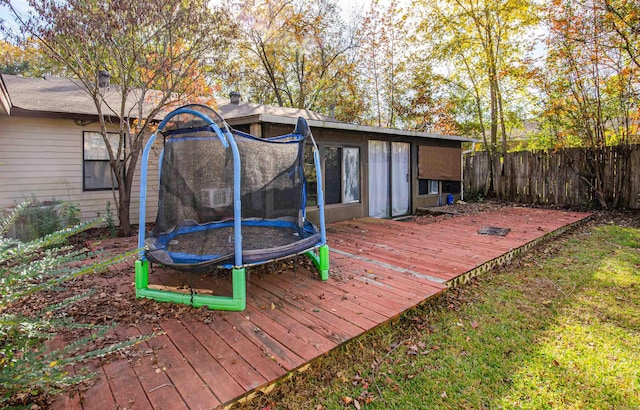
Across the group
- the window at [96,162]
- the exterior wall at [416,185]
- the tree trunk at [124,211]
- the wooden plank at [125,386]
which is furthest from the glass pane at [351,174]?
the wooden plank at [125,386]

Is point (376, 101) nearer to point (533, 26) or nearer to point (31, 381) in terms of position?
point (533, 26)

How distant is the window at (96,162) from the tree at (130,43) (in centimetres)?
39

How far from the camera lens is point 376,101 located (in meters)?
15.8

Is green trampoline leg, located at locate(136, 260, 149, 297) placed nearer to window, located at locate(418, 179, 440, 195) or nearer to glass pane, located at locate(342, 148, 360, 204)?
glass pane, located at locate(342, 148, 360, 204)

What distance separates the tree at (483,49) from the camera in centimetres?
1048

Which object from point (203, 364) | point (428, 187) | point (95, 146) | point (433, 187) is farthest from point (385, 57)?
point (203, 364)

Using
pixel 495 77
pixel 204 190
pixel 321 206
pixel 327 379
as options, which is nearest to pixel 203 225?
pixel 204 190

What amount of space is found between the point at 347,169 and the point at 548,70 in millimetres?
5961

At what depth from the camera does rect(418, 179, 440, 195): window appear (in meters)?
9.06

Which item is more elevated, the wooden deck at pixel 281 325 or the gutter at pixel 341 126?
the gutter at pixel 341 126

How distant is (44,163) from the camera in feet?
20.4

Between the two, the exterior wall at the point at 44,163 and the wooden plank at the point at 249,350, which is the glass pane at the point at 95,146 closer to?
the exterior wall at the point at 44,163

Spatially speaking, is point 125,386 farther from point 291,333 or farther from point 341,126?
point 341,126

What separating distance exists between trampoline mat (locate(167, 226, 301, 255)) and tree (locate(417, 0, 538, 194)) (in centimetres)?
868
